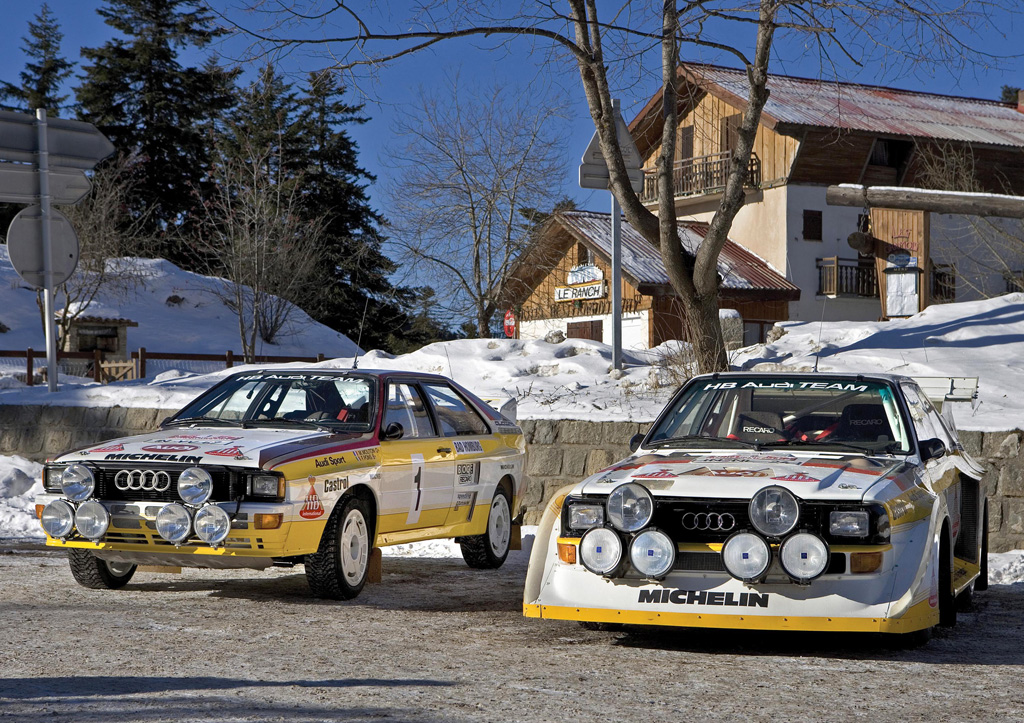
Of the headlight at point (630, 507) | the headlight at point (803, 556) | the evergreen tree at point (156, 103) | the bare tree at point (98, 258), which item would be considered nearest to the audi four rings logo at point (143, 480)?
the headlight at point (630, 507)

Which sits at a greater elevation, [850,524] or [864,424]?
[864,424]

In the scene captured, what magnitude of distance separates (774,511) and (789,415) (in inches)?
79.5

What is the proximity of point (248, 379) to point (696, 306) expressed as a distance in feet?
21.2

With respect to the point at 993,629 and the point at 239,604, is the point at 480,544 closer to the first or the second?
the point at 239,604

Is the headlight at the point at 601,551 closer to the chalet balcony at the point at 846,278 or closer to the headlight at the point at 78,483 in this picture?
the headlight at the point at 78,483

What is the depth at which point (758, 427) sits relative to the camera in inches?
285

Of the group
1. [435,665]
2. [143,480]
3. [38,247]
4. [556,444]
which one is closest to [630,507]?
[435,665]

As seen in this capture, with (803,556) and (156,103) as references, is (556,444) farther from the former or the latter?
(156,103)

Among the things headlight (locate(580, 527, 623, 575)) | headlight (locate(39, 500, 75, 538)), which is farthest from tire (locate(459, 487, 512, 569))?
headlight (locate(580, 527, 623, 575))

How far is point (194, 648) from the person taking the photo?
230 inches

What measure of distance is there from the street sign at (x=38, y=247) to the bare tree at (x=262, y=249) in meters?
17.5

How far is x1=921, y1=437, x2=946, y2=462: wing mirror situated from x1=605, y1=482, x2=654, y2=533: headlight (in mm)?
1736

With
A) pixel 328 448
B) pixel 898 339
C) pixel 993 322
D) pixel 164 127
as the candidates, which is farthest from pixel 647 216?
pixel 164 127

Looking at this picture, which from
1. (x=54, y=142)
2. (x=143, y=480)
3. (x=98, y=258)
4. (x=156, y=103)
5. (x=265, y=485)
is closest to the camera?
(x=265, y=485)
